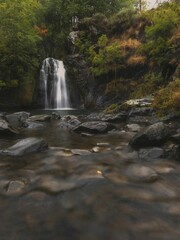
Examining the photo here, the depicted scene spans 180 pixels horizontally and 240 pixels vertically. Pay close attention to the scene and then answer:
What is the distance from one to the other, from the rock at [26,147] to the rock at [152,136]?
2.66m

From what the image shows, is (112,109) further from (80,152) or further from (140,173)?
(140,173)

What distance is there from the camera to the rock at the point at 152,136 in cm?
697

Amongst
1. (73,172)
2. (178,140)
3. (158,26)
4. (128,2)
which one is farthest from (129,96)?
(128,2)

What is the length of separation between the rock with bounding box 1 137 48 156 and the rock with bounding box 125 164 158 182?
271 centimetres

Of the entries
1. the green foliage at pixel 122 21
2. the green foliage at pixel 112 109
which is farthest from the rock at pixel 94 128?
the green foliage at pixel 122 21

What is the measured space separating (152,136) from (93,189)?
10.4 feet

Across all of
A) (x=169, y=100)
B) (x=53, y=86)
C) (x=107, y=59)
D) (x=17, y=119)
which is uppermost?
(x=107, y=59)

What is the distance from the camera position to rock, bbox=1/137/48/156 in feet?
21.7

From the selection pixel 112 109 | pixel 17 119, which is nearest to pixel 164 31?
pixel 112 109

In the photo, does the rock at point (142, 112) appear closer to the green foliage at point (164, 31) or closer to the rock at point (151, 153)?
the rock at point (151, 153)

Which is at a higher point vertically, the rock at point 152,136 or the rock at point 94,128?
the rock at point 152,136

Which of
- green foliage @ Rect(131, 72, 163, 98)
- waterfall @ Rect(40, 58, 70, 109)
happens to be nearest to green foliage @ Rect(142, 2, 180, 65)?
green foliage @ Rect(131, 72, 163, 98)

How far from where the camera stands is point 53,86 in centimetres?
2612

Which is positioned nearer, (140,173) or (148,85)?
(140,173)
